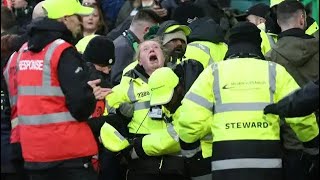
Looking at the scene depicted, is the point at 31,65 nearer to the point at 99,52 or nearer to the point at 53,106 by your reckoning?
the point at 53,106

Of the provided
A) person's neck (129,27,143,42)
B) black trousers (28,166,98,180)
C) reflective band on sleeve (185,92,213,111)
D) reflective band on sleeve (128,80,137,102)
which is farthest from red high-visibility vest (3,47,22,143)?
person's neck (129,27,143,42)

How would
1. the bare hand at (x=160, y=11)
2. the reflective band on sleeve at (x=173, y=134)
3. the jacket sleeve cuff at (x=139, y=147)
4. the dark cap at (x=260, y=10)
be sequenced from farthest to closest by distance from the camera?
1. the bare hand at (x=160, y=11)
2. the dark cap at (x=260, y=10)
3. the jacket sleeve cuff at (x=139, y=147)
4. the reflective band on sleeve at (x=173, y=134)

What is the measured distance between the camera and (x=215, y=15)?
11766 mm

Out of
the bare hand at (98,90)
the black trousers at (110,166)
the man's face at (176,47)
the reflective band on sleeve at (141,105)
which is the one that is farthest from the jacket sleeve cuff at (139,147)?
the man's face at (176,47)

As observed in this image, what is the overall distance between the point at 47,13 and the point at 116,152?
5.59ft

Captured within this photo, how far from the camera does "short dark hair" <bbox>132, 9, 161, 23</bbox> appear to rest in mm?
10789

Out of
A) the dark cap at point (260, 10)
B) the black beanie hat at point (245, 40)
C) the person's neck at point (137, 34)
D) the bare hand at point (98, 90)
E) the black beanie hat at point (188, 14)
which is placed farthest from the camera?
the dark cap at point (260, 10)

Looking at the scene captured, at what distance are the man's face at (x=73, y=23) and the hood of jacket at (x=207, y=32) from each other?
193 cm

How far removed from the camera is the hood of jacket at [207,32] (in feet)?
30.7

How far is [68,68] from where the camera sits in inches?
287

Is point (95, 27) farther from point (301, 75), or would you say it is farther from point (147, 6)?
point (301, 75)

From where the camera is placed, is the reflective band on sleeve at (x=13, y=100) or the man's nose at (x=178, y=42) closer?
the reflective band on sleeve at (x=13, y=100)

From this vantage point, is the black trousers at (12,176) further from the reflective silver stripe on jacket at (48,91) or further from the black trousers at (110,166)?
the black trousers at (110,166)

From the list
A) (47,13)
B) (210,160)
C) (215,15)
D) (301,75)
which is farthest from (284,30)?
(215,15)
